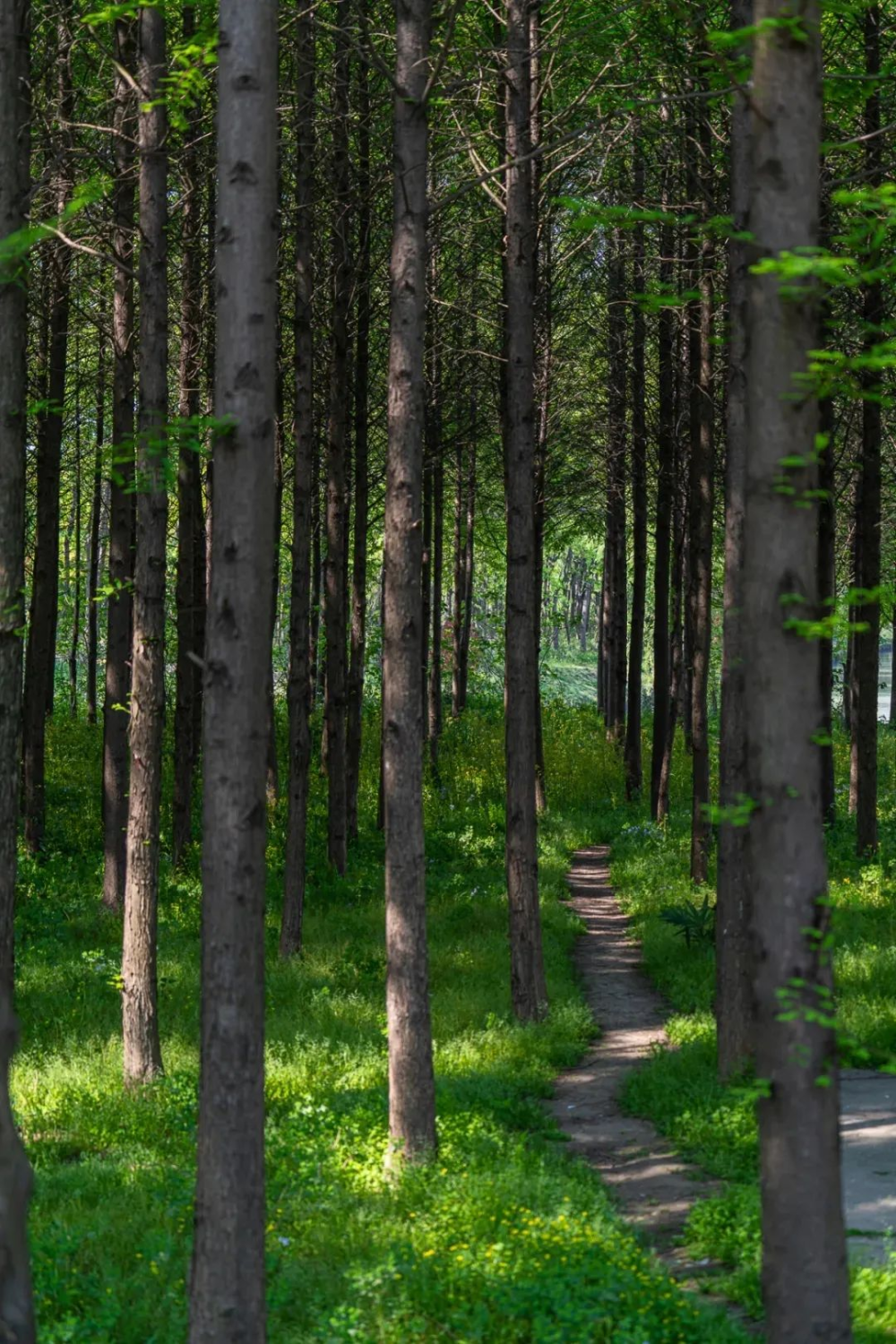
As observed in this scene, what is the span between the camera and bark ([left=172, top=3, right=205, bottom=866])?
1631cm

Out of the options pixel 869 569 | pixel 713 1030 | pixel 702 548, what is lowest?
pixel 713 1030

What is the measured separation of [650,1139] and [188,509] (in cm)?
1236

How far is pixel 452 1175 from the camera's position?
8.16m

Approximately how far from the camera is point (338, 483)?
16922 mm

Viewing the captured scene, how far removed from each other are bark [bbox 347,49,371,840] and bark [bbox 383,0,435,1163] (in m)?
7.41

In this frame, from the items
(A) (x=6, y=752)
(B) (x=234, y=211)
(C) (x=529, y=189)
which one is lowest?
(A) (x=6, y=752)

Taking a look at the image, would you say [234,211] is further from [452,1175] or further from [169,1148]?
[169,1148]

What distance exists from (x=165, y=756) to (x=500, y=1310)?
2088 cm

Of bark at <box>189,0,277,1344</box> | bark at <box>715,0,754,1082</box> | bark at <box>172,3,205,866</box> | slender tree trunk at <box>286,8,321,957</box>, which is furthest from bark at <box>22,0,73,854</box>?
bark at <box>189,0,277,1344</box>

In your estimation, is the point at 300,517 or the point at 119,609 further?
the point at 119,609

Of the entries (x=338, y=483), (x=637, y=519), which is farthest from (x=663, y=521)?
(x=338, y=483)

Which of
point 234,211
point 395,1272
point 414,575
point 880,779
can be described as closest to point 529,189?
point 414,575

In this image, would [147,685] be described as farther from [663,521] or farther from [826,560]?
[663,521]

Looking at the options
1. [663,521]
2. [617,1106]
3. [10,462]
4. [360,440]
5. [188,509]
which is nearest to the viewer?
[10,462]
